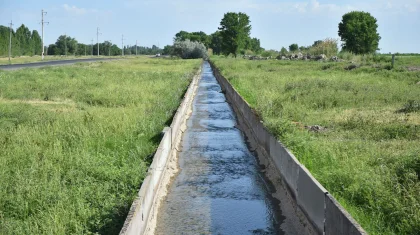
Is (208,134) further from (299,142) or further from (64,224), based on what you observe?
(64,224)

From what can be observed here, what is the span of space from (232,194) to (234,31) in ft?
309

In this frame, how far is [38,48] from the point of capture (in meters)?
128

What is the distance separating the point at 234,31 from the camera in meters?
101

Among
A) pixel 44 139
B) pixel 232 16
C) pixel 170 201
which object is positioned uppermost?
pixel 232 16

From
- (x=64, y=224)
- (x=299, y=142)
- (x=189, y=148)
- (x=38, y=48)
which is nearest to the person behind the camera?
(x=64, y=224)

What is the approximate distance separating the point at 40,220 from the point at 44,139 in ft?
15.9

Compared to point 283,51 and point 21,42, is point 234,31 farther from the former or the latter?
point 21,42

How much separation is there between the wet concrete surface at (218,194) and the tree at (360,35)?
7812 centimetres

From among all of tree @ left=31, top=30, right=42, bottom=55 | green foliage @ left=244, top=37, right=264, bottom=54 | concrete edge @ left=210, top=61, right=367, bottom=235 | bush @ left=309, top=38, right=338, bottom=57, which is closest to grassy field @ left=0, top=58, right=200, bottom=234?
concrete edge @ left=210, top=61, right=367, bottom=235

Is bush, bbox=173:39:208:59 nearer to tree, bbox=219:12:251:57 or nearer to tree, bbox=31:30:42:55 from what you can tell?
tree, bbox=219:12:251:57

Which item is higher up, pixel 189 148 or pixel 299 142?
pixel 299 142

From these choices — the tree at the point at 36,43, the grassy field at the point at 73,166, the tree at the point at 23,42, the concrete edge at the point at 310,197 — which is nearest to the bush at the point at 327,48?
the grassy field at the point at 73,166

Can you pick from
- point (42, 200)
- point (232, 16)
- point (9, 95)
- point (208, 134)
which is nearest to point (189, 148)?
point (208, 134)

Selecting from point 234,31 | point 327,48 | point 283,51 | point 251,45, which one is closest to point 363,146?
point 327,48
